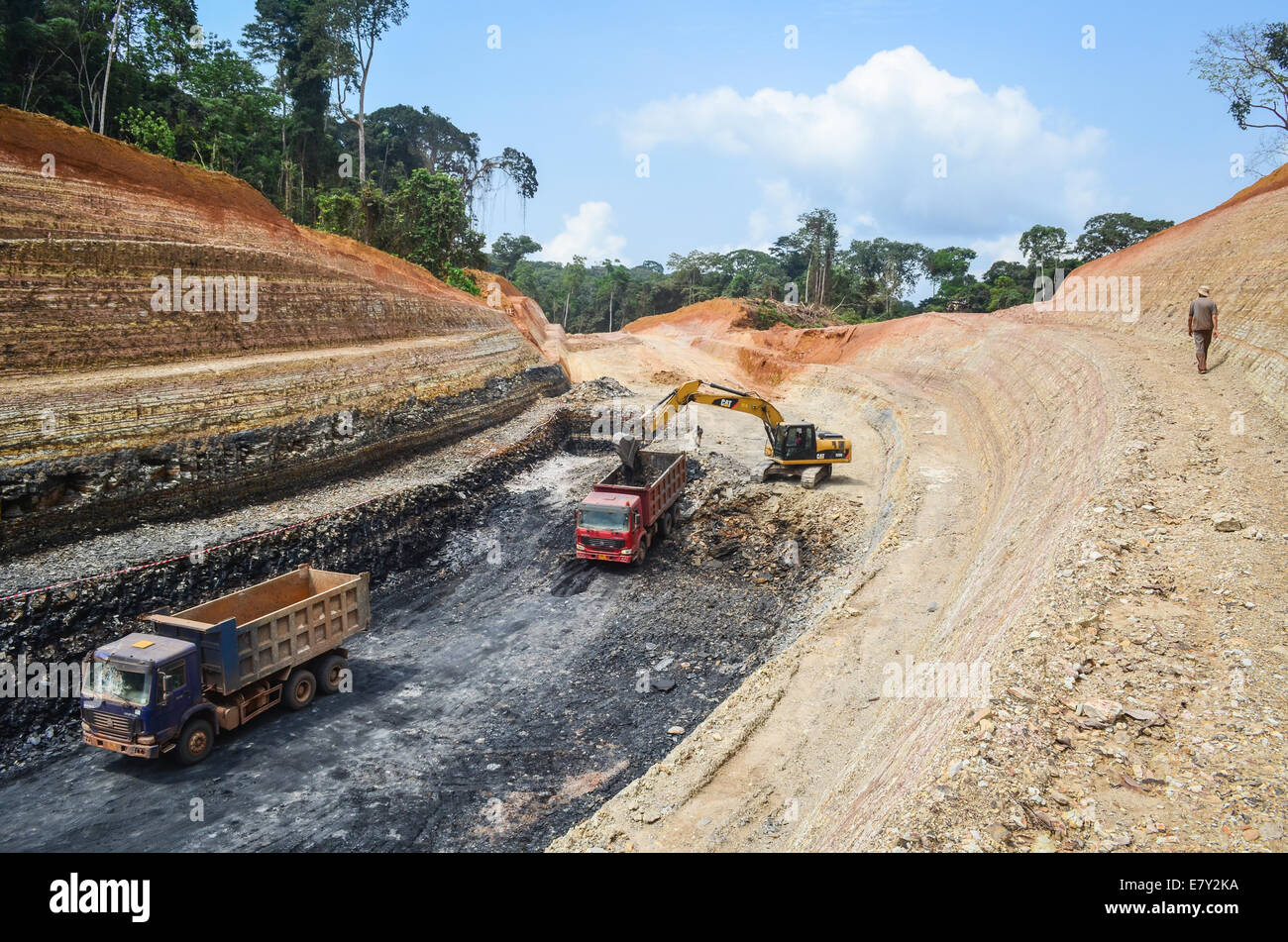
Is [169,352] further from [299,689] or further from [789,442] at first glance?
[789,442]

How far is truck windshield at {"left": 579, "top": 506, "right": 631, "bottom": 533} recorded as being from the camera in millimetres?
19672

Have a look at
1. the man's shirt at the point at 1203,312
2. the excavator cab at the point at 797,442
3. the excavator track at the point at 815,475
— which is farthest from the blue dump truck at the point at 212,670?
the man's shirt at the point at 1203,312

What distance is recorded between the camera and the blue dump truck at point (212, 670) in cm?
1103

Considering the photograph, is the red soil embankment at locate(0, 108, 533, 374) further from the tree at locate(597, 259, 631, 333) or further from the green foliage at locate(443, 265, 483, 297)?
the tree at locate(597, 259, 631, 333)

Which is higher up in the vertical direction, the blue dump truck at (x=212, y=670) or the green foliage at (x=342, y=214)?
the green foliage at (x=342, y=214)

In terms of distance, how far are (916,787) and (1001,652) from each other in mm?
3109

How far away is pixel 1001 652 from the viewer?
32.6 ft

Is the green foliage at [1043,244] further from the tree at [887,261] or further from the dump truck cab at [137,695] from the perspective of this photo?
the dump truck cab at [137,695]

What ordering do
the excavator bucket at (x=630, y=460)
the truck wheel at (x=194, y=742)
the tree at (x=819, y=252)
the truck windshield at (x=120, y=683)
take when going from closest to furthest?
the truck windshield at (x=120, y=683), the truck wheel at (x=194, y=742), the excavator bucket at (x=630, y=460), the tree at (x=819, y=252)

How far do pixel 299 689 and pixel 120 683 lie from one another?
2.95 metres

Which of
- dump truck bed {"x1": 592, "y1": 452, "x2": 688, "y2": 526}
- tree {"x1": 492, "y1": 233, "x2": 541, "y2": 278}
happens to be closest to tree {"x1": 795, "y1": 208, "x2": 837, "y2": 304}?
tree {"x1": 492, "y1": 233, "x2": 541, "y2": 278}

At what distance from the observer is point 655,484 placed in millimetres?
21078

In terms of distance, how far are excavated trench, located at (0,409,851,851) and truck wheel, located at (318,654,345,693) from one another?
0.87ft

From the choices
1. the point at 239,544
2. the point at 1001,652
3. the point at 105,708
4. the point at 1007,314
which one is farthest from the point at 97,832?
the point at 1007,314
